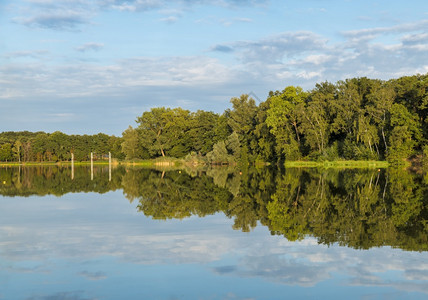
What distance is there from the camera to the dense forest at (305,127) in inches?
2382

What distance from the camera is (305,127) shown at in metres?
68.0

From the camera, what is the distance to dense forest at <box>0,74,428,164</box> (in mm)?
60500

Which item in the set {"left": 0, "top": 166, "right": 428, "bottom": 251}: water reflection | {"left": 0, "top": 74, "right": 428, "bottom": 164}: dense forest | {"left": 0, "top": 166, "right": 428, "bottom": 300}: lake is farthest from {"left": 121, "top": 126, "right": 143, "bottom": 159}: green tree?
{"left": 0, "top": 166, "right": 428, "bottom": 300}: lake

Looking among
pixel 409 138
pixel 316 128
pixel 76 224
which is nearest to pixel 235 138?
pixel 316 128

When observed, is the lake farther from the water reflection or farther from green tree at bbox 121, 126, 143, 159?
green tree at bbox 121, 126, 143, 159

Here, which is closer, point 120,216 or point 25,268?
point 25,268

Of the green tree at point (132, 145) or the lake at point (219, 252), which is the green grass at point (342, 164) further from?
the lake at point (219, 252)

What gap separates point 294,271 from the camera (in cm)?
758

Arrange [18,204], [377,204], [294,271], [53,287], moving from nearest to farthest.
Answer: [53,287] < [294,271] < [377,204] < [18,204]

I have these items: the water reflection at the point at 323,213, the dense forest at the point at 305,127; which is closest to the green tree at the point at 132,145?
the dense forest at the point at 305,127

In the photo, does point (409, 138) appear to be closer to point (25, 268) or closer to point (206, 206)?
point (206, 206)

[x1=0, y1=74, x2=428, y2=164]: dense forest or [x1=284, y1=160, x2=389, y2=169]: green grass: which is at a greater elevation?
[x1=0, y1=74, x2=428, y2=164]: dense forest

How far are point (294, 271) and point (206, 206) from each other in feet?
32.2

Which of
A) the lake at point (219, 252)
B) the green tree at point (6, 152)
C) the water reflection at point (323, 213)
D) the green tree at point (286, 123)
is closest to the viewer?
the lake at point (219, 252)
